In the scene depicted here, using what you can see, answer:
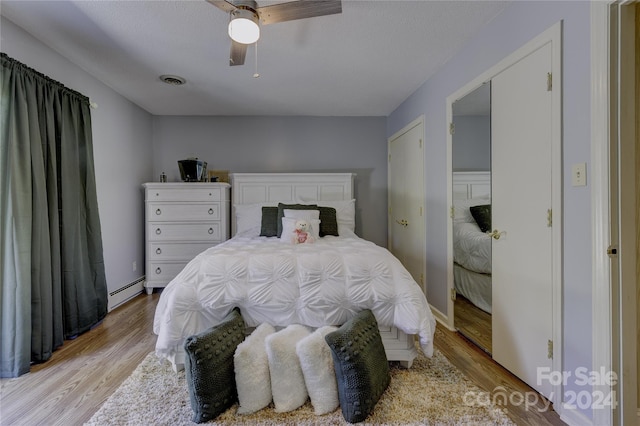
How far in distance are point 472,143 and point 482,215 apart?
0.55 metres

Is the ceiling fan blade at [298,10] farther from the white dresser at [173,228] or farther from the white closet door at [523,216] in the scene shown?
the white dresser at [173,228]

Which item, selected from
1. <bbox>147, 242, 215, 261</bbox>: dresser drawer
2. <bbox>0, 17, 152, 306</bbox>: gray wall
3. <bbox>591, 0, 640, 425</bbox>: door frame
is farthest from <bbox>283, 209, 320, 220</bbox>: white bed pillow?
<bbox>591, 0, 640, 425</bbox>: door frame

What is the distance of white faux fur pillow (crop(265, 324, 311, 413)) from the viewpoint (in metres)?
1.54

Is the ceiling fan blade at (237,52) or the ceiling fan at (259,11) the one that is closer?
the ceiling fan at (259,11)

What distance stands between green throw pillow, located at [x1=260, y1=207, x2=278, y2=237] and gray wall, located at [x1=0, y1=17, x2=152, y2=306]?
1.59 meters

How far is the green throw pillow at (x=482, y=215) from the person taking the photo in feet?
6.88

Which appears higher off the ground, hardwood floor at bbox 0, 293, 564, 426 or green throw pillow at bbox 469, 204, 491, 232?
green throw pillow at bbox 469, 204, 491, 232

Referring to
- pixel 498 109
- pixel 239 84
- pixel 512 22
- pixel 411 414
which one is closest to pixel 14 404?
pixel 411 414

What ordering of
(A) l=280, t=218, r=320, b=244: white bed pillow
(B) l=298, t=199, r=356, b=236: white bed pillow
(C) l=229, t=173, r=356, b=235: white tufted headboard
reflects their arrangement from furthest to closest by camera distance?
(C) l=229, t=173, r=356, b=235: white tufted headboard → (B) l=298, t=199, r=356, b=236: white bed pillow → (A) l=280, t=218, r=320, b=244: white bed pillow

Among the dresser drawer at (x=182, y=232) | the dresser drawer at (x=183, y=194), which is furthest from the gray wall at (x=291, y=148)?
the dresser drawer at (x=182, y=232)

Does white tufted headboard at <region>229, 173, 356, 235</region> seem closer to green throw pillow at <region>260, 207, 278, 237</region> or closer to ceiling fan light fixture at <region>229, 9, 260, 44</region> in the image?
green throw pillow at <region>260, 207, 278, 237</region>

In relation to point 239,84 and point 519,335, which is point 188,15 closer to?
point 239,84

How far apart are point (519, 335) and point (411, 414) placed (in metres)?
0.87

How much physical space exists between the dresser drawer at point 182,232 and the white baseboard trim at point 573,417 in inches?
133
